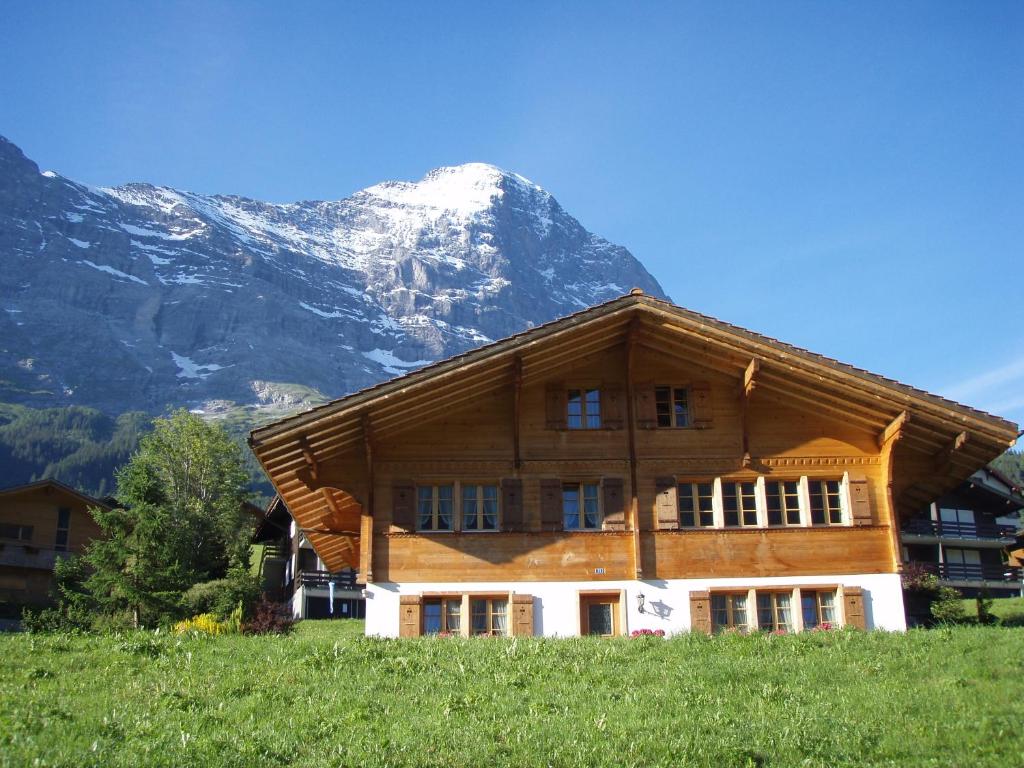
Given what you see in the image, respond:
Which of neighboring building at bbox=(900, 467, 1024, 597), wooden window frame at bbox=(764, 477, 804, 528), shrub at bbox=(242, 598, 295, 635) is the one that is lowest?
shrub at bbox=(242, 598, 295, 635)

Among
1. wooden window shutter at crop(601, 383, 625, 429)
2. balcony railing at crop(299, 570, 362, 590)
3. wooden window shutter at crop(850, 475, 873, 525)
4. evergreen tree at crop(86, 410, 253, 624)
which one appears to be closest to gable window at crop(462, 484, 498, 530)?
wooden window shutter at crop(601, 383, 625, 429)

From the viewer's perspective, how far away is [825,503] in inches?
1030

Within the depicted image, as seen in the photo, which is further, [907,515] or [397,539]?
[907,515]

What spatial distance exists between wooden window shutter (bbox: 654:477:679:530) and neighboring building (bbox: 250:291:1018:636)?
1.9 inches

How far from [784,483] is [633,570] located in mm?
4413

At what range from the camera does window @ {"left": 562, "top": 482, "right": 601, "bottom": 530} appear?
2578 centimetres

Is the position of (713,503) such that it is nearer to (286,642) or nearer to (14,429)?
(286,642)

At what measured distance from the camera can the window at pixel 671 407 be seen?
26484 mm

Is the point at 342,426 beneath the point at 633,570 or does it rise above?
above

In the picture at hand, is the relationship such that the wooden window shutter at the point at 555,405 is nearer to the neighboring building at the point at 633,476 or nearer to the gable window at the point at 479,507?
the neighboring building at the point at 633,476

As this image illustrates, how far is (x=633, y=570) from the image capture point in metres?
25.2

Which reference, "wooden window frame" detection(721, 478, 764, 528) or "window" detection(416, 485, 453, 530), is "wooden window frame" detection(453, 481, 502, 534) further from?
"wooden window frame" detection(721, 478, 764, 528)

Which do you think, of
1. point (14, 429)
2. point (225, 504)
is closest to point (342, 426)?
point (225, 504)

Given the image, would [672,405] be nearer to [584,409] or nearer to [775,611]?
[584,409]
